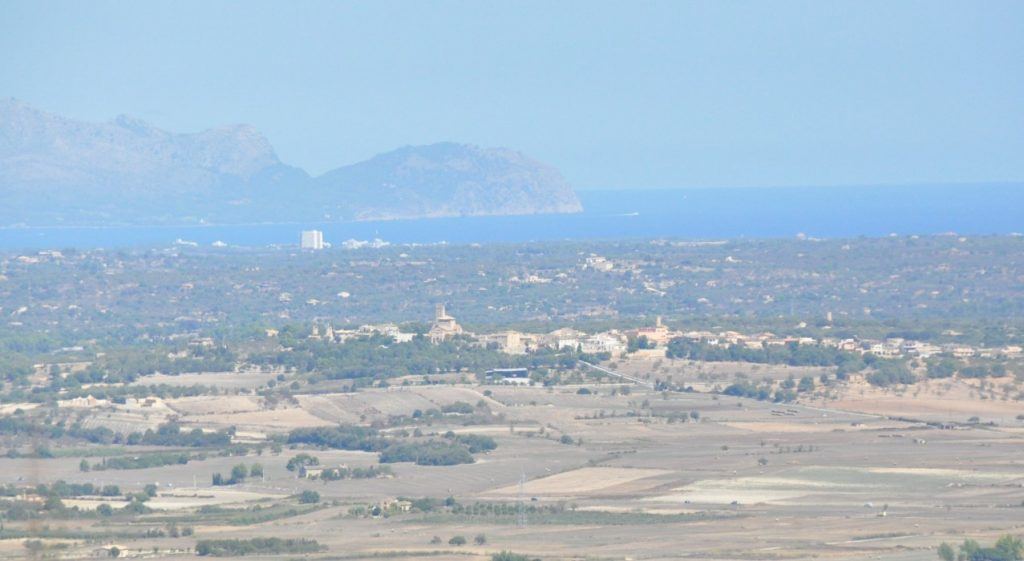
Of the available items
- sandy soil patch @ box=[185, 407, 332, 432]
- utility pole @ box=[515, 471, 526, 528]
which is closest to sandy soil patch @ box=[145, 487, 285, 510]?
utility pole @ box=[515, 471, 526, 528]

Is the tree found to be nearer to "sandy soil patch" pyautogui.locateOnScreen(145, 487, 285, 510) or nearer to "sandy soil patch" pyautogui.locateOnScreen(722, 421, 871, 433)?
"sandy soil patch" pyautogui.locateOnScreen(722, 421, 871, 433)

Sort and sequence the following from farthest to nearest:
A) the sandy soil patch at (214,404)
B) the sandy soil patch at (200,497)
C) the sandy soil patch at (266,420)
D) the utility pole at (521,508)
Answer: the sandy soil patch at (214,404), the sandy soil patch at (266,420), the sandy soil patch at (200,497), the utility pole at (521,508)

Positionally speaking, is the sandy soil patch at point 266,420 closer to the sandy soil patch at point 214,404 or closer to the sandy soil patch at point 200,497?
the sandy soil patch at point 214,404

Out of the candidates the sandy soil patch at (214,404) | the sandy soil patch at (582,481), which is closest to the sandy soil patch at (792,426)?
the sandy soil patch at (582,481)

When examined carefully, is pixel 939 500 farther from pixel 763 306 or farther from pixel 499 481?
pixel 763 306

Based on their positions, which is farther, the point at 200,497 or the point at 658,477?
the point at 658,477

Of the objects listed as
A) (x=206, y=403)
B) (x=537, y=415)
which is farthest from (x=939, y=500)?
(x=206, y=403)

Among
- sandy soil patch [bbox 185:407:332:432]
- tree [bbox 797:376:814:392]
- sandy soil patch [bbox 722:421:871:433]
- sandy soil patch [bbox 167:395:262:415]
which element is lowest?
sandy soil patch [bbox 185:407:332:432]

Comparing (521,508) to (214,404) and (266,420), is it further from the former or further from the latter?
(214,404)

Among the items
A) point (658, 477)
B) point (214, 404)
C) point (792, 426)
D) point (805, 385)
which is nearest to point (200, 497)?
point (658, 477)

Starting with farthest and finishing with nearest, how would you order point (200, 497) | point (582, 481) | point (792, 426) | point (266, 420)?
point (266, 420)
point (792, 426)
point (582, 481)
point (200, 497)

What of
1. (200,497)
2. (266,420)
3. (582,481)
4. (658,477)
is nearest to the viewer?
(200,497)

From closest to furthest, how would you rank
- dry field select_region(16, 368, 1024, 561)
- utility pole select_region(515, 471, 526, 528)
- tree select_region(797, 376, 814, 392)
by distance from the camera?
dry field select_region(16, 368, 1024, 561) → utility pole select_region(515, 471, 526, 528) → tree select_region(797, 376, 814, 392)
